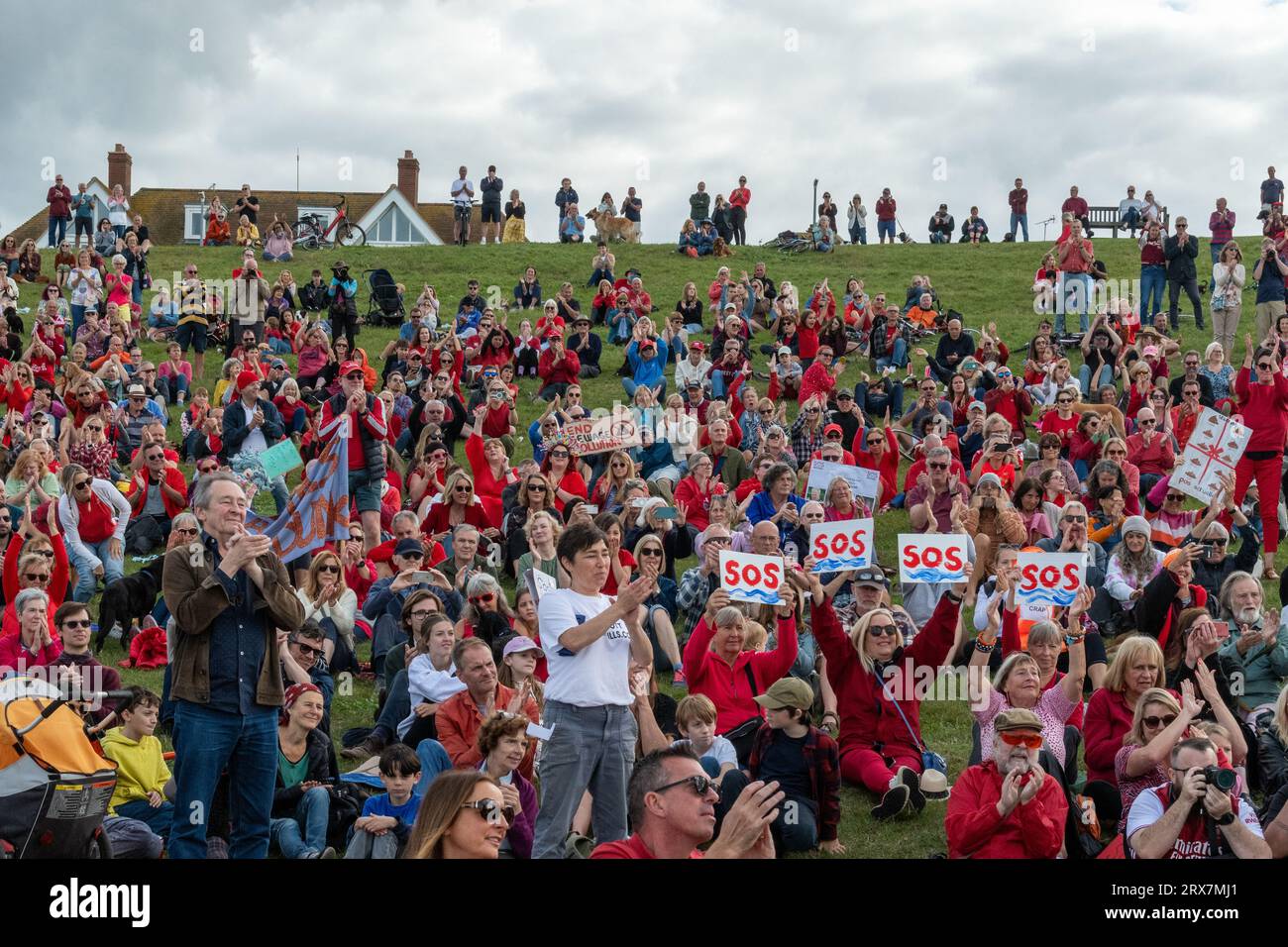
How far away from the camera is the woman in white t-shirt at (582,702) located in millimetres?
7422

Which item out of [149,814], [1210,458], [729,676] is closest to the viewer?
[149,814]

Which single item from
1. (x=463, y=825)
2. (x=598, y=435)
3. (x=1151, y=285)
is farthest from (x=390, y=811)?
(x=1151, y=285)

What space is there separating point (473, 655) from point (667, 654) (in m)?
2.68

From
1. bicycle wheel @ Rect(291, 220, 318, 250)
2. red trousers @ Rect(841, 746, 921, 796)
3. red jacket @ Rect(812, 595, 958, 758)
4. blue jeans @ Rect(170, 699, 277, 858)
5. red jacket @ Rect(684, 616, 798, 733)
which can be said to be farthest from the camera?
bicycle wheel @ Rect(291, 220, 318, 250)

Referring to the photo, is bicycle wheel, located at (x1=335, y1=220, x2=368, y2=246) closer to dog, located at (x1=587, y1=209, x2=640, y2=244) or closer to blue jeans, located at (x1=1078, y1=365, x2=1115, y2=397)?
dog, located at (x1=587, y1=209, x2=640, y2=244)

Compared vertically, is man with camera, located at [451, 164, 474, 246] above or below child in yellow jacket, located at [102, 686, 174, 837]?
above

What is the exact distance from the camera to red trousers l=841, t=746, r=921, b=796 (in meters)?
9.80

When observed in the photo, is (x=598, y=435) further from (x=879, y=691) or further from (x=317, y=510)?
(x=879, y=691)

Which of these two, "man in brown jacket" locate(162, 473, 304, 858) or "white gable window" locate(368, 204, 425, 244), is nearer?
"man in brown jacket" locate(162, 473, 304, 858)

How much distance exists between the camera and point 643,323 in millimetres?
22375

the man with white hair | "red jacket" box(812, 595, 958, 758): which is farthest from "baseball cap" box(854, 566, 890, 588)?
the man with white hair

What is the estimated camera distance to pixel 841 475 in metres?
14.4

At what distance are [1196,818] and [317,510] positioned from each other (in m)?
6.48

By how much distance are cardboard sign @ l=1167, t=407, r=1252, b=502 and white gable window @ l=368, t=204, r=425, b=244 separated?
157 feet
